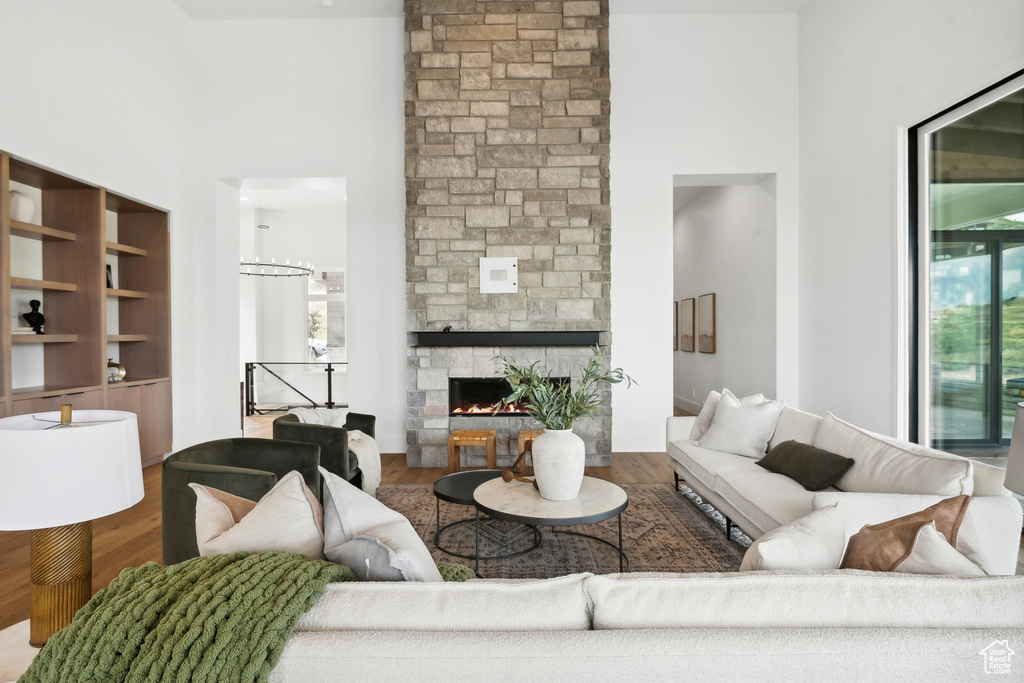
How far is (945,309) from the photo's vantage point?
11.5 ft

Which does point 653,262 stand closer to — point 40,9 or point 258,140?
point 258,140

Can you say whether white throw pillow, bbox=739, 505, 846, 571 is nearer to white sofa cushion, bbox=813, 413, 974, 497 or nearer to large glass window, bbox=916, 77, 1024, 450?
white sofa cushion, bbox=813, 413, 974, 497

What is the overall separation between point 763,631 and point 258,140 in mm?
5825

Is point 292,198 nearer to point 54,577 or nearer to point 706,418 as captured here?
point 706,418

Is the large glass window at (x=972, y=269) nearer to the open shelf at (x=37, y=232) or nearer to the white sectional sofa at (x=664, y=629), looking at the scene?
the white sectional sofa at (x=664, y=629)

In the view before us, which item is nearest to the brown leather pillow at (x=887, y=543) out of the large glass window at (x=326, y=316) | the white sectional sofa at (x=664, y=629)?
the white sectional sofa at (x=664, y=629)

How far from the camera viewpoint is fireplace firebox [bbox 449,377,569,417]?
491 centimetres

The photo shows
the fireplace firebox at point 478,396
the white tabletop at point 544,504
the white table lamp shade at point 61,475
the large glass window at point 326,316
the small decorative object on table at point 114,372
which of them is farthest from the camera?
the large glass window at point 326,316

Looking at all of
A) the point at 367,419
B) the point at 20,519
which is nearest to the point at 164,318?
the point at 367,419

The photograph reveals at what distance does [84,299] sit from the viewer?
4035 mm

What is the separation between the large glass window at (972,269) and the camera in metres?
2.92

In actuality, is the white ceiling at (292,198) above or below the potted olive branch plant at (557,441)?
above

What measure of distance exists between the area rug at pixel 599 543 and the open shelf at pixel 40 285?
2818 millimetres

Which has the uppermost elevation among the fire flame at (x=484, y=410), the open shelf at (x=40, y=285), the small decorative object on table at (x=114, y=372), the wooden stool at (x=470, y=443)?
the open shelf at (x=40, y=285)
